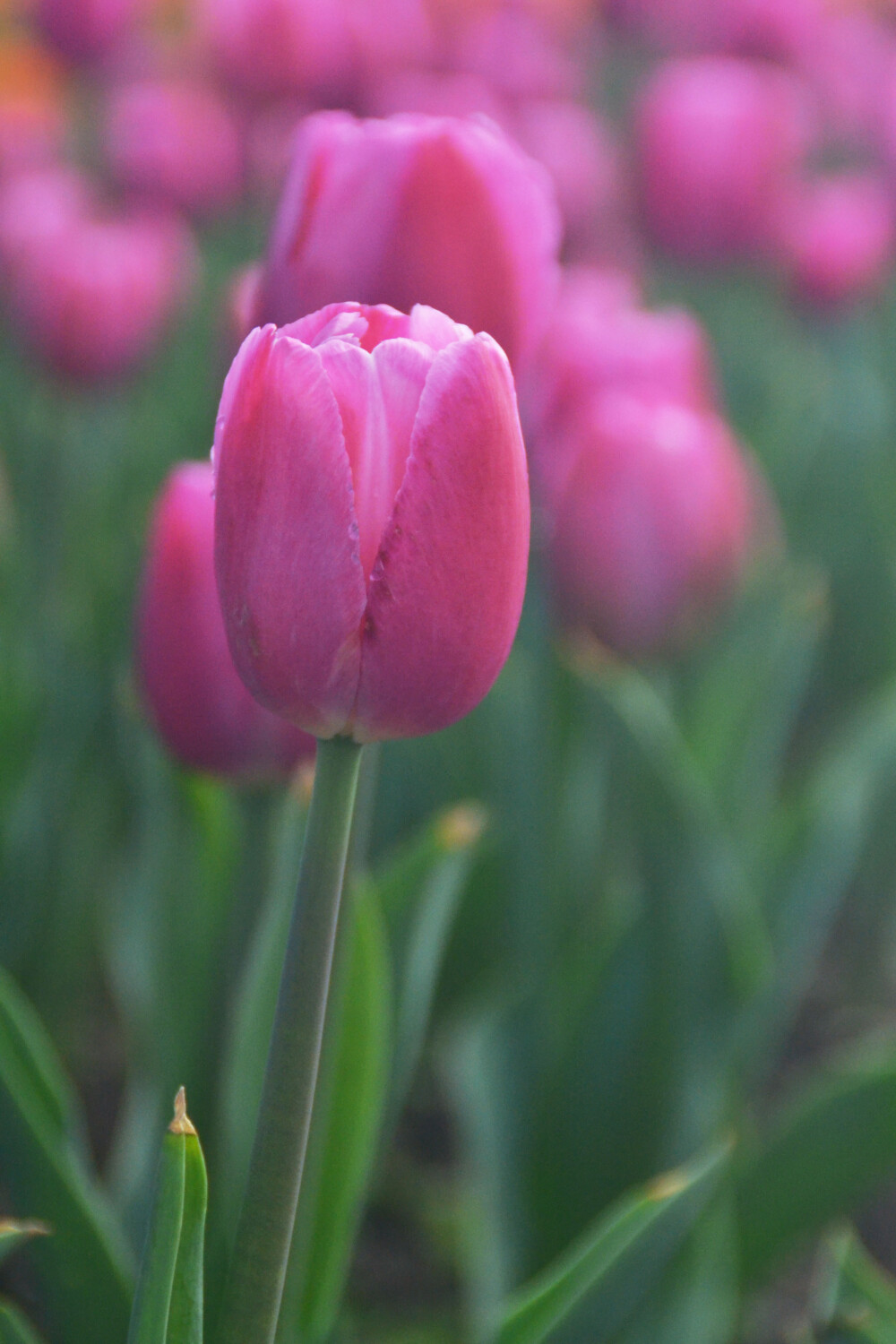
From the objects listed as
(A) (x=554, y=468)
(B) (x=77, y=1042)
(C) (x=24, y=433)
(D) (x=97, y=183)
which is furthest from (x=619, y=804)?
(D) (x=97, y=183)

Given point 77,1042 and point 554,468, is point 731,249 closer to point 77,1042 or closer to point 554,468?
point 554,468

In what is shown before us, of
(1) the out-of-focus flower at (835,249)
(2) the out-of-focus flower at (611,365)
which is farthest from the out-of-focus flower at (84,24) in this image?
(2) the out-of-focus flower at (611,365)

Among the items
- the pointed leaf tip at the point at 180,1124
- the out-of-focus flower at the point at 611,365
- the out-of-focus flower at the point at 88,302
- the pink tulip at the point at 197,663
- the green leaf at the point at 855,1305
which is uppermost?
the out-of-focus flower at the point at 88,302

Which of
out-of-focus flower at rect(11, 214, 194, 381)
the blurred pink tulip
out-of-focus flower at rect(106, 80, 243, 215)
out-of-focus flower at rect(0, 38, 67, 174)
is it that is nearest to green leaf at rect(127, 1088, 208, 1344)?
out-of-focus flower at rect(11, 214, 194, 381)

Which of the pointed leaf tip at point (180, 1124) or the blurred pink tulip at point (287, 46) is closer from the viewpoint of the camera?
the pointed leaf tip at point (180, 1124)

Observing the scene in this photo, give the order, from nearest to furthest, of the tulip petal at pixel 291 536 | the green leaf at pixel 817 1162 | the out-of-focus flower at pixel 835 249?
the tulip petal at pixel 291 536 < the green leaf at pixel 817 1162 < the out-of-focus flower at pixel 835 249

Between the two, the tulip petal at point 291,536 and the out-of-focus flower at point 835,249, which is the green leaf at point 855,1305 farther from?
the out-of-focus flower at point 835,249

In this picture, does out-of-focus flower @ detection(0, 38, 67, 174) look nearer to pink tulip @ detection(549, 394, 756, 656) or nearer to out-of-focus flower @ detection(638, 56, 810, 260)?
out-of-focus flower @ detection(638, 56, 810, 260)

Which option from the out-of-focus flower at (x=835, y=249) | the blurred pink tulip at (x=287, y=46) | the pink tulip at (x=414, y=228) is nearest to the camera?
the pink tulip at (x=414, y=228)
